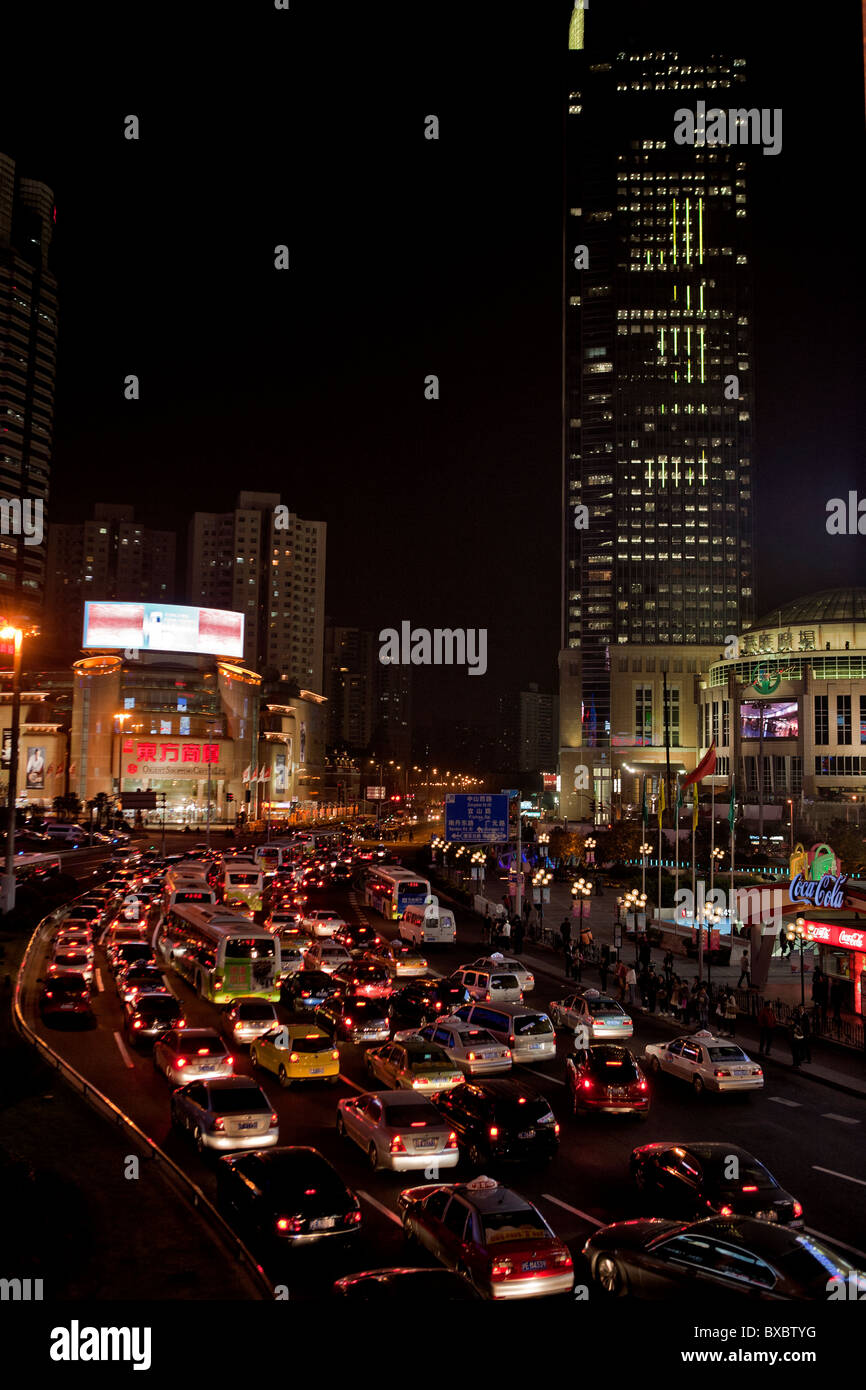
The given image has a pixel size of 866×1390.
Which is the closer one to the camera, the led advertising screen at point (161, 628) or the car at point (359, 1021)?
the car at point (359, 1021)

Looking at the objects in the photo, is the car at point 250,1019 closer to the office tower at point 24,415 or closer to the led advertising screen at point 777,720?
the led advertising screen at point 777,720

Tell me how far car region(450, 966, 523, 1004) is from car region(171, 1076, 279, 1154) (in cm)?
1280

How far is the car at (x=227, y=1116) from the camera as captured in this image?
47.5 feet

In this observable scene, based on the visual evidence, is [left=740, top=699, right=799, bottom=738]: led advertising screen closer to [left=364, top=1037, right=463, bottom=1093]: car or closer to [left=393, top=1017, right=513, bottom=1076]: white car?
[left=393, top=1017, right=513, bottom=1076]: white car

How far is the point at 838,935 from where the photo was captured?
91.8ft

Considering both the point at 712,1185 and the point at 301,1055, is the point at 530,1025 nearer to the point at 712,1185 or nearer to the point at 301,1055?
the point at 301,1055

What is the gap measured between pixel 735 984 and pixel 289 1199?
2839 cm

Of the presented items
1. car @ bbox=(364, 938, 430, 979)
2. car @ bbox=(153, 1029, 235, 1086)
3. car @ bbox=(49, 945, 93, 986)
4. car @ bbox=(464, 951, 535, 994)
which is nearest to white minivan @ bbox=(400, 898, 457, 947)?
car @ bbox=(364, 938, 430, 979)

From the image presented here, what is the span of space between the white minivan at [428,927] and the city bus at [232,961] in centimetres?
1088

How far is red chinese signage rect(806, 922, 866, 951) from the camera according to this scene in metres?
27.4

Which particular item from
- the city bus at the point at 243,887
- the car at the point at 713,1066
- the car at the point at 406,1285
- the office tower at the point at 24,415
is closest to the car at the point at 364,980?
the car at the point at 713,1066

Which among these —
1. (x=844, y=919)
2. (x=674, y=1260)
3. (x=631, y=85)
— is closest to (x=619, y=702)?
(x=631, y=85)

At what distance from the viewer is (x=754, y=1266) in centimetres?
886
